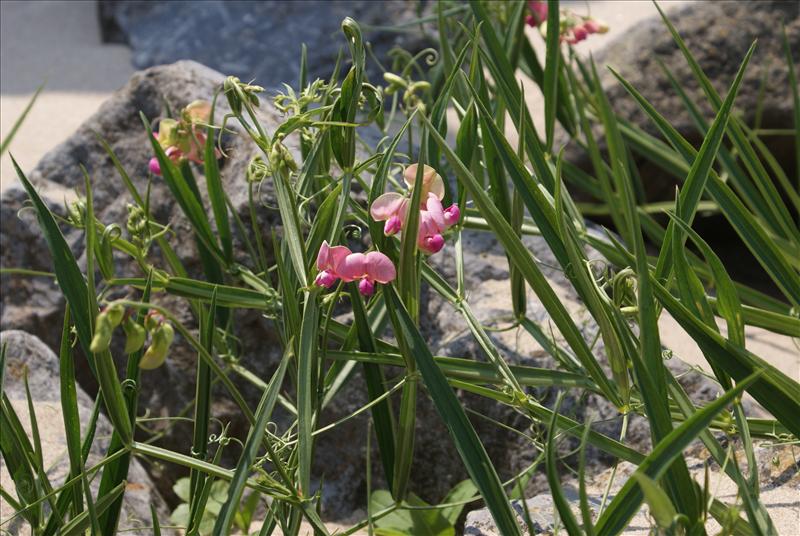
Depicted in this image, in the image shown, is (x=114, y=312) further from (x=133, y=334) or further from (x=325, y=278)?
(x=325, y=278)

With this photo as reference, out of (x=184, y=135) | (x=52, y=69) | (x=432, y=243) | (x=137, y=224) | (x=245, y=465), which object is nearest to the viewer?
(x=245, y=465)

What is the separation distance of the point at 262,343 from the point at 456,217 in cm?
60

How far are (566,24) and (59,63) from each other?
5.34ft

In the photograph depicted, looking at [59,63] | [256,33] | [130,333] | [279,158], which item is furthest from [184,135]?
[59,63]

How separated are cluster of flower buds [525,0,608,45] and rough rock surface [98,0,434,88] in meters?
0.90

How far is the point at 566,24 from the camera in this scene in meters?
1.66

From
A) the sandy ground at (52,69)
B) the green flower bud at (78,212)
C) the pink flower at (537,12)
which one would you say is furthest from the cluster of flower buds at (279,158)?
the sandy ground at (52,69)

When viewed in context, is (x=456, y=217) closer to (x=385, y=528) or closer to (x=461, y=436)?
(x=461, y=436)

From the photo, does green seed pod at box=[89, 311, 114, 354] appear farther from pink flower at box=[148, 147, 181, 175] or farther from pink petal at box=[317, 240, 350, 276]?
pink flower at box=[148, 147, 181, 175]

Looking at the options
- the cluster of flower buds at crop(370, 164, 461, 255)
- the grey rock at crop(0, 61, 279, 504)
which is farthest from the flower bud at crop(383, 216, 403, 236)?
the grey rock at crop(0, 61, 279, 504)

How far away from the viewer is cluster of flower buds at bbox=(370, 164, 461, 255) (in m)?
0.89

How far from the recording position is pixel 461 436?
82 cm

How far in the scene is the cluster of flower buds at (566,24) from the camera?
1.63 metres

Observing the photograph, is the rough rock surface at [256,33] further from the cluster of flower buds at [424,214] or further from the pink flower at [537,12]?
the cluster of flower buds at [424,214]
